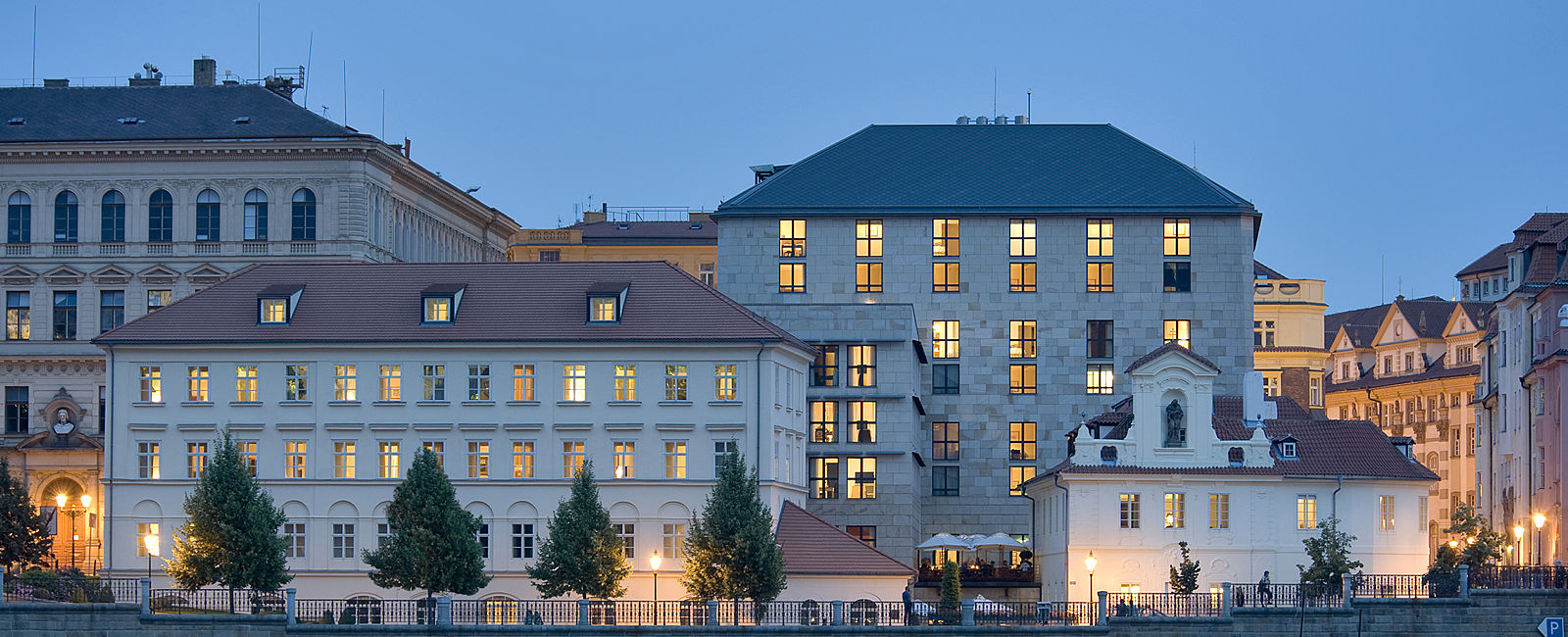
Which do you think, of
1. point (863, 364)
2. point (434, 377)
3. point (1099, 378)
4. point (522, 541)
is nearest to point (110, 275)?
point (434, 377)

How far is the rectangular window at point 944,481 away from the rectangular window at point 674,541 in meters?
29.7

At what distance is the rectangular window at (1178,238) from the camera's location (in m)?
120

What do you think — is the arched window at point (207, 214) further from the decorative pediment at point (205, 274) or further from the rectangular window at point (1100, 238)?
the rectangular window at point (1100, 238)

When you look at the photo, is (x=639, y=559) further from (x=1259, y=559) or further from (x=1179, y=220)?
(x=1179, y=220)

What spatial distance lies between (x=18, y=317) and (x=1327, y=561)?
199ft

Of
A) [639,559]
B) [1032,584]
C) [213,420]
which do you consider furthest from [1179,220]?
[213,420]

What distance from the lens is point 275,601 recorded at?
85.5 meters

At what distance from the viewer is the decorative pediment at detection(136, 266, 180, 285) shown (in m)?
116

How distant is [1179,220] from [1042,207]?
21.2 feet

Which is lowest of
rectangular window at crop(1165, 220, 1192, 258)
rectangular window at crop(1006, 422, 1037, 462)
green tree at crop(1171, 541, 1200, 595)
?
green tree at crop(1171, 541, 1200, 595)

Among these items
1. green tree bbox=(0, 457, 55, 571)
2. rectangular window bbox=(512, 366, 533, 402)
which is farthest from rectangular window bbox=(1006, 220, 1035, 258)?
green tree bbox=(0, 457, 55, 571)

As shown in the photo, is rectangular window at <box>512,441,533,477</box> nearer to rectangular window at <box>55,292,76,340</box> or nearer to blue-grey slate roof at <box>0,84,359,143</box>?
blue-grey slate roof at <box>0,84,359,143</box>

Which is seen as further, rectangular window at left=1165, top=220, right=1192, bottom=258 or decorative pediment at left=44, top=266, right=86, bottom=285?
rectangular window at left=1165, top=220, right=1192, bottom=258

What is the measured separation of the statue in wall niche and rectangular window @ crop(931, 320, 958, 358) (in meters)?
24.3
